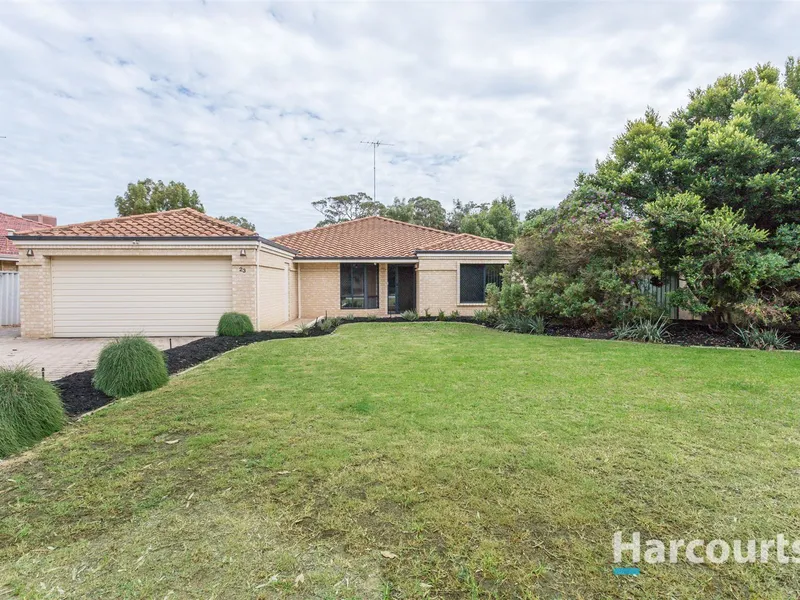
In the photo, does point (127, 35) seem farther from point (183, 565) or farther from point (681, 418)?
point (681, 418)

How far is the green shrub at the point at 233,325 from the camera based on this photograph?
450 inches

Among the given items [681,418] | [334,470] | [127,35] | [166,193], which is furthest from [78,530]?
[166,193]

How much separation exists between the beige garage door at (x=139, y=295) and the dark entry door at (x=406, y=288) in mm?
8165

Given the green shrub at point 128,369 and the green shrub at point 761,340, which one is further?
the green shrub at point 761,340

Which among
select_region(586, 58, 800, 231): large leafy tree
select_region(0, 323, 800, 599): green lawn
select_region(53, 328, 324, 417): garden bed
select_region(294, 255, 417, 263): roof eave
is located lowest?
select_region(0, 323, 800, 599): green lawn

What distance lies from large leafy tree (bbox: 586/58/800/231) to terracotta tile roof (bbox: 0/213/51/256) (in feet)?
78.9

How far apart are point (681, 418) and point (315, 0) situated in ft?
35.1

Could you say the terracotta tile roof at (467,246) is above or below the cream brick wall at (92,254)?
above

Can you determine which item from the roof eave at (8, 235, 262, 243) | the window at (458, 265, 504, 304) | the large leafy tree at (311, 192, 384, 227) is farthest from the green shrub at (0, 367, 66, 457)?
the large leafy tree at (311, 192, 384, 227)

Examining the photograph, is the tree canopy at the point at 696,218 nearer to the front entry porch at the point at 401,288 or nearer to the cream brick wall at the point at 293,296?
the front entry porch at the point at 401,288

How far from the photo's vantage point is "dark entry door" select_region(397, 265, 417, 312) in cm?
1881

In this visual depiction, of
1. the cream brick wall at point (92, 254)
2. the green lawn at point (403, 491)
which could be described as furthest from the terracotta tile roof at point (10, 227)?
the green lawn at point (403, 491)

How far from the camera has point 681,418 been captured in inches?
183

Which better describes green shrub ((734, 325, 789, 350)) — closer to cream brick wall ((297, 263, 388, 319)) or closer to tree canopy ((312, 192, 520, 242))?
cream brick wall ((297, 263, 388, 319))
